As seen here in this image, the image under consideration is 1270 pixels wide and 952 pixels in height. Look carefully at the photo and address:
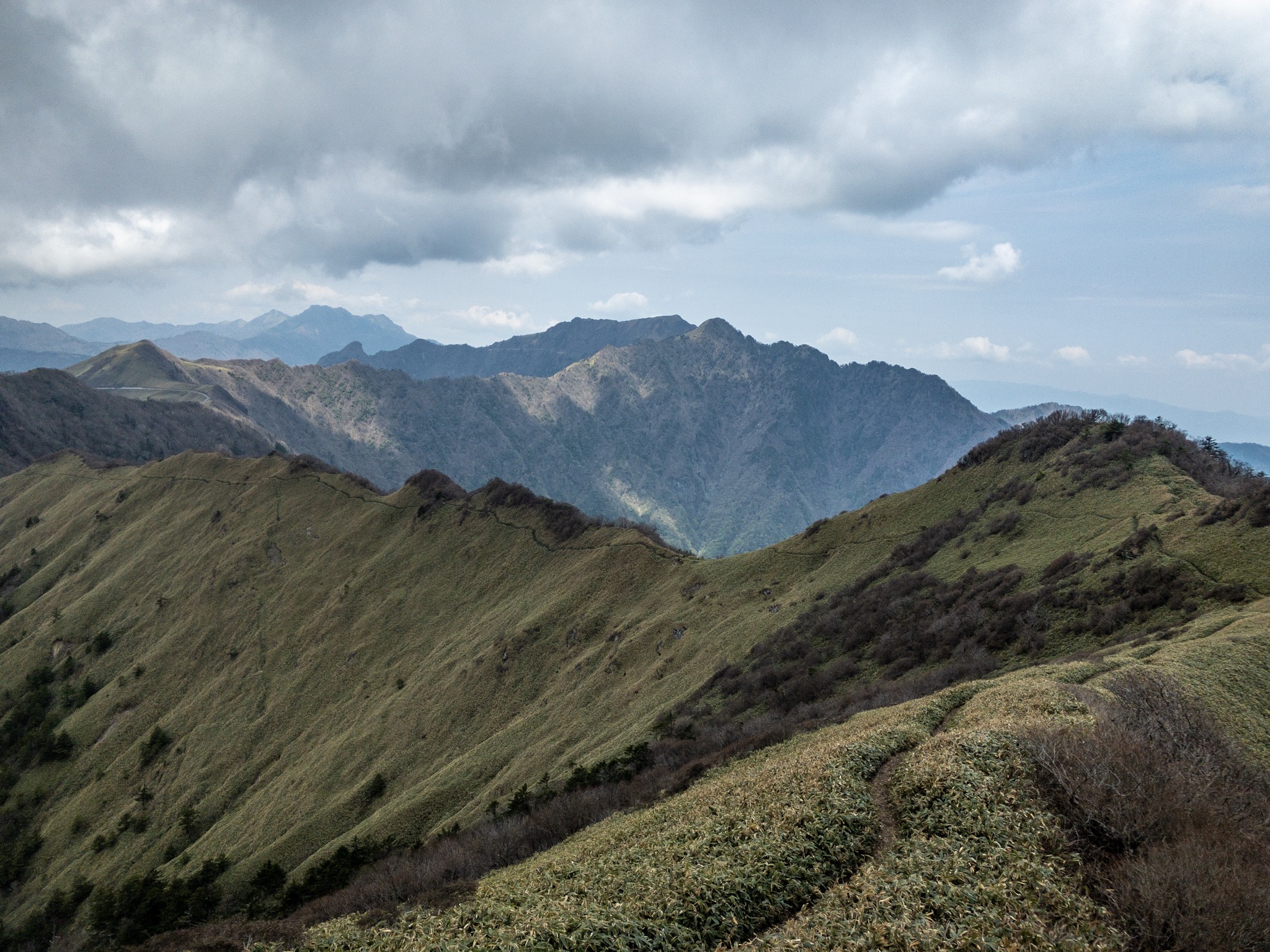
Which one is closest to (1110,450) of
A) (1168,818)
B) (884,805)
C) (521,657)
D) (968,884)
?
(884,805)

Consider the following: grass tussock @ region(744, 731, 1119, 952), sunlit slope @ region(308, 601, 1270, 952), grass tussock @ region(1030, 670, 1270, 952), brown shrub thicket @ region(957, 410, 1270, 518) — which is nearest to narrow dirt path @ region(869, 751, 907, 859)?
sunlit slope @ region(308, 601, 1270, 952)

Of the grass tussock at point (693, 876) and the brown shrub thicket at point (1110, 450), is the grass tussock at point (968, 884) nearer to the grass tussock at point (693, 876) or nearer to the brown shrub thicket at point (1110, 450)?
the grass tussock at point (693, 876)

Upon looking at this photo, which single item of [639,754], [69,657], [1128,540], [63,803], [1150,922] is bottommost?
[63,803]

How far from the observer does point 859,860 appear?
18.4m

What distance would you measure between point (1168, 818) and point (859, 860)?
24.6ft

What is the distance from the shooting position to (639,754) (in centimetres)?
4312

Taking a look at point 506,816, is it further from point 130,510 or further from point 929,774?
point 130,510

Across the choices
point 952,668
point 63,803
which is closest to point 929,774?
point 952,668

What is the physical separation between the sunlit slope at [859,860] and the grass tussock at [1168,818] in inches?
27.8

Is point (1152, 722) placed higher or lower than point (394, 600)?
higher

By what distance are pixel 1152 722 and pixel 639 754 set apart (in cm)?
Answer: 2923

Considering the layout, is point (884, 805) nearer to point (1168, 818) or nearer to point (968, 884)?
point (968, 884)

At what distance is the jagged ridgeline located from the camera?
35.2m

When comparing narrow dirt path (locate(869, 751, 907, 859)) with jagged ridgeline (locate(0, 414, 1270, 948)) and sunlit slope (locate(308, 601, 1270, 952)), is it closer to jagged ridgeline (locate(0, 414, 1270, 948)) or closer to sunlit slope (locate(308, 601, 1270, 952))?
sunlit slope (locate(308, 601, 1270, 952))
